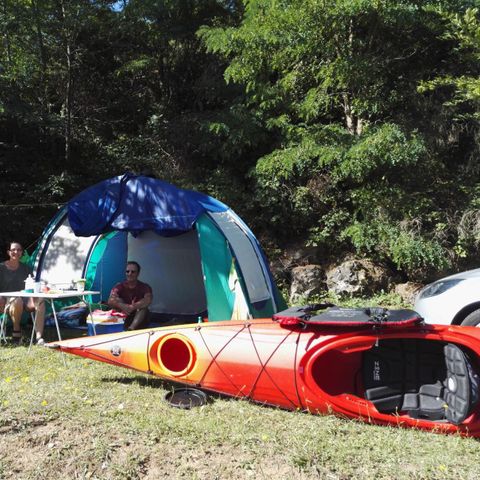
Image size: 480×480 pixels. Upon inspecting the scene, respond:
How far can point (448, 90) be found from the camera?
9102 millimetres

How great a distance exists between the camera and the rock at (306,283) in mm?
9017

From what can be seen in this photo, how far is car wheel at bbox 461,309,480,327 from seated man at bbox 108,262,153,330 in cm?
340

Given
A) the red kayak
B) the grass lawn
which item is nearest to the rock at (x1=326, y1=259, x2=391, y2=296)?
the red kayak

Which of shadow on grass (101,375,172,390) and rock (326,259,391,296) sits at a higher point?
rock (326,259,391,296)

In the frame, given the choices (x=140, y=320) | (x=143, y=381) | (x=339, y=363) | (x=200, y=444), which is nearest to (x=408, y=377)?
(x=339, y=363)

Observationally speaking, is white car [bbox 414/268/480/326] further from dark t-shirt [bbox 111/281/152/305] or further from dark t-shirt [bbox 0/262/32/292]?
dark t-shirt [bbox 0/262/32/292]

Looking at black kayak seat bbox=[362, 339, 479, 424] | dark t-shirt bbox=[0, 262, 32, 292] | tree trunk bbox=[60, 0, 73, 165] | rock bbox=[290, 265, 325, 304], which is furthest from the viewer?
tree trunk bbox=[60, 0, 73, 165]

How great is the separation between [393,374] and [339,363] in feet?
1.33

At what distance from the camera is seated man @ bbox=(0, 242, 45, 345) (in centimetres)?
553

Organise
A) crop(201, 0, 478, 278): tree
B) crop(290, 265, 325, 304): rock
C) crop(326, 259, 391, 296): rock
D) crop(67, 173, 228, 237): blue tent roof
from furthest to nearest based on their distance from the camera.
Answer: crop(290, 265, 325, 304): rock, crop(326, 259, 391, 296): rock, crop(201, 0, 478, 278): tree, crop(67, 173, 228, 237): blue tent roof

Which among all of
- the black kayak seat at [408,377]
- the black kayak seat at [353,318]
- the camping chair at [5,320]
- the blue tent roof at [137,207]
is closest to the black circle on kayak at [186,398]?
the black kayak seat at [353,318]

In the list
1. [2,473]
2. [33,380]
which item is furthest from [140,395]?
[2,473]

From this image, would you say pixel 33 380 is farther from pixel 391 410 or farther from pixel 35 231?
pixel 35 231

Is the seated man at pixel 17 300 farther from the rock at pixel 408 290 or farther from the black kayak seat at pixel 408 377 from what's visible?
the rock at pixel 408 290
